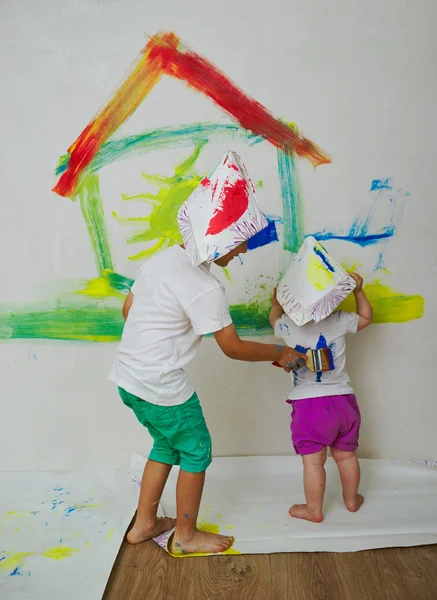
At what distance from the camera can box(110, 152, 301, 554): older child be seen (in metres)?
1.50

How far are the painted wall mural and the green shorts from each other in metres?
0.53

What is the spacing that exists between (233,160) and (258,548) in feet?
3.55

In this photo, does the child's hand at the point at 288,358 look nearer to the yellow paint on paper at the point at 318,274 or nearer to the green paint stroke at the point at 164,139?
the yellow paint on paper at the point at 318,274

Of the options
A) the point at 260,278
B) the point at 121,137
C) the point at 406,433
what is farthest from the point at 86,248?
the point at 406,433

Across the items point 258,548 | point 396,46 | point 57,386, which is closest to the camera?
point 258,548

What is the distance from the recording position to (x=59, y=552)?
5.45ft

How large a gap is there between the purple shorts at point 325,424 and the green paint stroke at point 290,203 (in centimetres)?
56

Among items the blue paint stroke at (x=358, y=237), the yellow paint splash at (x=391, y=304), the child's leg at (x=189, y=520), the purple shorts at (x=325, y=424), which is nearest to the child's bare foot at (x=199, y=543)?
the child's leg at (x=189, y=520)

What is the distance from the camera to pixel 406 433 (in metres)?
2.19

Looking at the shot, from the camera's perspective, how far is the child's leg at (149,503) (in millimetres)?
1722

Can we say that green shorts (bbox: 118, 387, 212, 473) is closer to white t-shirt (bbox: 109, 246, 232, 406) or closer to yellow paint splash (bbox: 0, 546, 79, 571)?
white t-shirt (bbox: 109, 246, 232, 406)

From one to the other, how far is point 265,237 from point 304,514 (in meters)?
0.93

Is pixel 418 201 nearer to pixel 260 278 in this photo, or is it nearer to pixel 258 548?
pixel 260 278

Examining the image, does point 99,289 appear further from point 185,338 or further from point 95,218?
point 185,338
